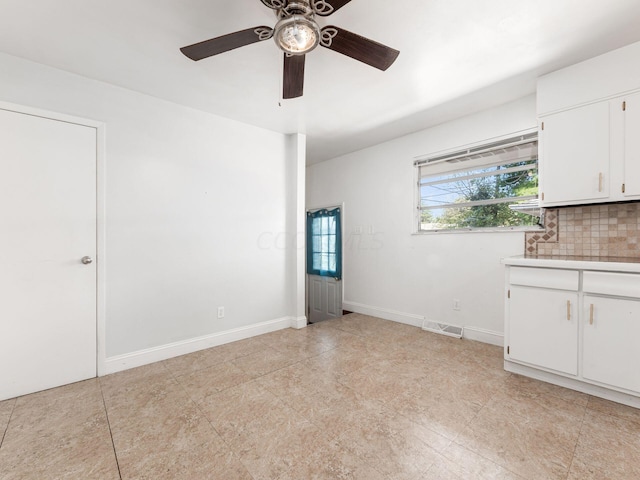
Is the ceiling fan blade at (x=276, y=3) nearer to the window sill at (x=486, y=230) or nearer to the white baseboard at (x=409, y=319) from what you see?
the window sill at (x=486, y=230)

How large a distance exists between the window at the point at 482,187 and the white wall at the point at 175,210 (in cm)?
201

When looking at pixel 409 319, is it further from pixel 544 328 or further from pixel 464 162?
pixel 464 162

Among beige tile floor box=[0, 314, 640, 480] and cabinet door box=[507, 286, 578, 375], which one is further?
cabinet door box=[507, 286, 578, 375]

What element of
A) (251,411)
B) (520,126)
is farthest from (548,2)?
(251,411)

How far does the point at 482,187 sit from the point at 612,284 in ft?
5.37

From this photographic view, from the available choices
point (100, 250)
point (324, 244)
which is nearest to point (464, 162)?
point (324, 244)

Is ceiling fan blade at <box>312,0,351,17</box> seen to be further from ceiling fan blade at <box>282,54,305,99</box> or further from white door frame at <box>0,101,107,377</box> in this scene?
white door frame at <box>0,101,107,377</box>

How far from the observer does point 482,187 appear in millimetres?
3369

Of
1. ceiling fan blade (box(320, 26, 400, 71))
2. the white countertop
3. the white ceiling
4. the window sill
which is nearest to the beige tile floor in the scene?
the white countertop

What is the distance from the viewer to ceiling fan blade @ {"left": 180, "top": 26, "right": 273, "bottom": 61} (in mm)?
1567

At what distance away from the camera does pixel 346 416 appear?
1.94 metres

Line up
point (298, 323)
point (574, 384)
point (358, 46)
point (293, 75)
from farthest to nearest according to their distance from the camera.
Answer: point (298, 323), point (574, 384), point (293, 75), point (358, 46)

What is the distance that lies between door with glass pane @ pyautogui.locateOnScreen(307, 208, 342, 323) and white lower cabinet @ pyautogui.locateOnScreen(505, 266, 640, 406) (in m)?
2.76

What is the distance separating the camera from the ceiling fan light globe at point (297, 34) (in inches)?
58.6
